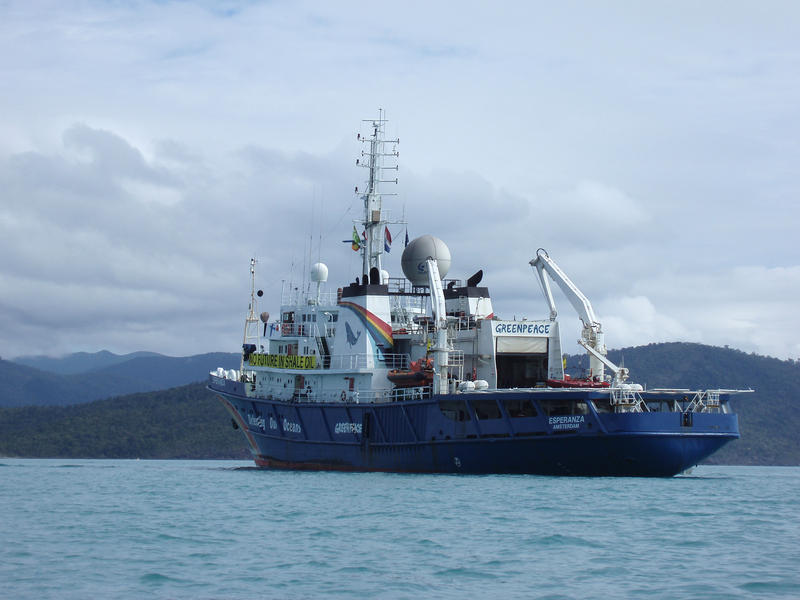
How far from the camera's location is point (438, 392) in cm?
4422

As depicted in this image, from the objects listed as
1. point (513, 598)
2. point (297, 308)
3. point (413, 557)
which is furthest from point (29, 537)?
point (297, 308)

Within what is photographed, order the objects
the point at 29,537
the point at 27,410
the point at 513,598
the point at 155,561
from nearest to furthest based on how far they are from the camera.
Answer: the point at 513,598 < the point at 155,561 < the point at 29,537 < the point at 27,410

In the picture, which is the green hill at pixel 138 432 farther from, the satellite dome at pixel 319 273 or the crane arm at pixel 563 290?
the crane arm at pixel 563 290

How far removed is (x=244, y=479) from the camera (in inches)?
1886

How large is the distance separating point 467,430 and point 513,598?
2338cm

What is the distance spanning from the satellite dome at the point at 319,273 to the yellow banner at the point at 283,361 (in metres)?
4.71

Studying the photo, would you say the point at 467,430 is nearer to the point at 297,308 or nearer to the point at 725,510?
the point at 725,510

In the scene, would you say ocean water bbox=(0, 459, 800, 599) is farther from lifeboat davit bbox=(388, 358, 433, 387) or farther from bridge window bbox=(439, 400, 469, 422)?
lifeboat davit bbox=(388, 358, 433, 387)

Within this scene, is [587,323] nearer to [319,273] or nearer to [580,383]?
[580,383]

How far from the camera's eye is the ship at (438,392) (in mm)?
40375

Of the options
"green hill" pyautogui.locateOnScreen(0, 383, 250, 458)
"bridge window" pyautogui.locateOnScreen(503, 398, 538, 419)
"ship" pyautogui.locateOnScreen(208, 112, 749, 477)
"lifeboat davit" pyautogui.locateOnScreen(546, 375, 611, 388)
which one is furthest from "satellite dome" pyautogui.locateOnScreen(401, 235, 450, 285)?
"green hill" pyautogui.locateOnScreen(0, 383, 250, 458)

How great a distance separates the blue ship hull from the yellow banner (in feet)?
9.75

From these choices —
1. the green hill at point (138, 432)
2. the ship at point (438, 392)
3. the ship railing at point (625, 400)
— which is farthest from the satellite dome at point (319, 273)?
the green hill at point (138, 432)

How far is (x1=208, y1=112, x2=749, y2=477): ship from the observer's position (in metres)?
40.4
